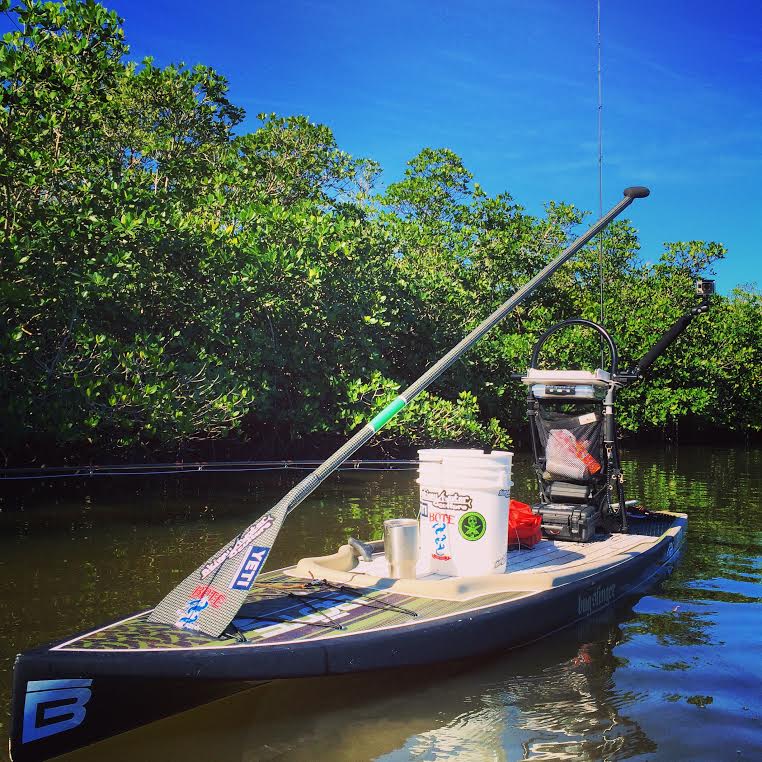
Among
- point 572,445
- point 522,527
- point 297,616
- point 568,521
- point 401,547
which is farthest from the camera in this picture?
point 572,445

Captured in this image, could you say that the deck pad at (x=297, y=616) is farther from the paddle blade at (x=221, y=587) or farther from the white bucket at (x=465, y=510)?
the white bucket at (x=465, y=510)

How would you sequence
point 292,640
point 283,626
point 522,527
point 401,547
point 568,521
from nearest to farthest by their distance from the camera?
point 292,640 < point 283,626 < point 401,547 < point 522,527 < point 568,521

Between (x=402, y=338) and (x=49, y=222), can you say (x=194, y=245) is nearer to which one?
(x=49, y=222)

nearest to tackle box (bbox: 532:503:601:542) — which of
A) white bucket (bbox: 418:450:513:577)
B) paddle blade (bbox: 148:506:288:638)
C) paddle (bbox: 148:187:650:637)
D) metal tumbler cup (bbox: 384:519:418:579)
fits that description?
A: white bucket (bbox: 418:450:513:577)

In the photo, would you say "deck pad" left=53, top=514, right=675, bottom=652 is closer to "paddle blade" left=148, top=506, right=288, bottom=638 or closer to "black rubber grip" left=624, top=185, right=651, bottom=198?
"paddle blade" left=148, top=506, right=288, bottom=638

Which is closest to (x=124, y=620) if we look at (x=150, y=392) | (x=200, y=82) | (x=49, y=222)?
(x=150, y=392)

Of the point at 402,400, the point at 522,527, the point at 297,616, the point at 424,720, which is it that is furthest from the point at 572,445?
the point at 297,616

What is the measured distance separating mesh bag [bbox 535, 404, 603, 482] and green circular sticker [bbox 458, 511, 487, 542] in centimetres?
239

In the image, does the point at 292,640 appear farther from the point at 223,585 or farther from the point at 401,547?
the point at 401,547

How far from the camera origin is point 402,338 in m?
24.7

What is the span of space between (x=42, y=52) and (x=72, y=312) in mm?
4241

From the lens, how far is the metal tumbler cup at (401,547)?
227 inches

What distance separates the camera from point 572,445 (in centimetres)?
793

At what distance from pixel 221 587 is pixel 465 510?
6.35 ft
